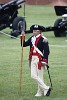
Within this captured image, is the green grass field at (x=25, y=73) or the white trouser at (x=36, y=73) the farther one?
the green grass field at (x=25, y=73)

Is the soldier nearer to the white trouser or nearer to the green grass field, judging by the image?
the white trouser

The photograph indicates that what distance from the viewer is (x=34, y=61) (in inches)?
488

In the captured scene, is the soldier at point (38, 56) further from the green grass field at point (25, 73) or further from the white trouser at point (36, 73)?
the green grass field at point (25, 73)

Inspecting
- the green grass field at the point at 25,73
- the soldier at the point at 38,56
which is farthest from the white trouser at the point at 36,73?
the green grass field at the point at 25,73

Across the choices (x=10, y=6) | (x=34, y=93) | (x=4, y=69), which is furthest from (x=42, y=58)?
(x=10, y=6)

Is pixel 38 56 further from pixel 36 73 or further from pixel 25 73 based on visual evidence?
pixel 25 73

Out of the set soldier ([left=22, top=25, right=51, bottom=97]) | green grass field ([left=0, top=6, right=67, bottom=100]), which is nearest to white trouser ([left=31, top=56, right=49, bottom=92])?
soldier ([left=22, top=25, right=51, bottom=97])

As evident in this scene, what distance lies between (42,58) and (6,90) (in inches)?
56.4

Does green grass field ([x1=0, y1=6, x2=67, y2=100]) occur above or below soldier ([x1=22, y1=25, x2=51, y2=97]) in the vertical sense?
below

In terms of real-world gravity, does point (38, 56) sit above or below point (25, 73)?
above

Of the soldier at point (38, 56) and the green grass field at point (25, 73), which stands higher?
the soldier at point (38, 56)

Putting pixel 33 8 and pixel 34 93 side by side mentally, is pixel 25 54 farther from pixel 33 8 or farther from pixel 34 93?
pixel 33 8

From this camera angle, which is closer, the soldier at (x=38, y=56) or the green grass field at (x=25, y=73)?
the soldier at (x=38, y=56)

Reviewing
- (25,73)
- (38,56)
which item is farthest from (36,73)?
(25,73)
